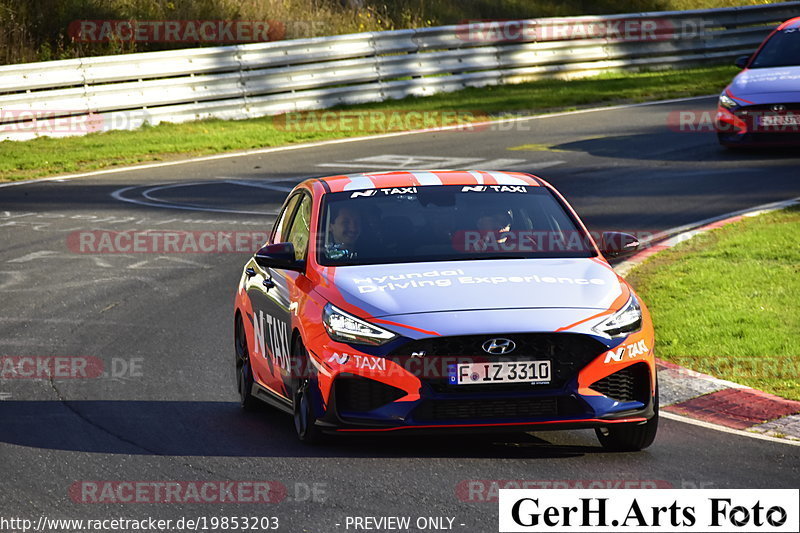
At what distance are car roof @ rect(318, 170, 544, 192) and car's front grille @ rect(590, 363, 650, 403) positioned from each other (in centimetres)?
195

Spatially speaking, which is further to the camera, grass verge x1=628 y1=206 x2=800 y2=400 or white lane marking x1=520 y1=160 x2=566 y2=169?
white lane marking x1=520 y1=160 x2=566 y2=169

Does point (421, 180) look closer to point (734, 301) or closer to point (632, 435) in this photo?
point (632, 435)

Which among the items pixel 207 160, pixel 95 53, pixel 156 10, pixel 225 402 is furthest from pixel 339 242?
pixel 156 10

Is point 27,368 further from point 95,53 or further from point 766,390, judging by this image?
point 95,53

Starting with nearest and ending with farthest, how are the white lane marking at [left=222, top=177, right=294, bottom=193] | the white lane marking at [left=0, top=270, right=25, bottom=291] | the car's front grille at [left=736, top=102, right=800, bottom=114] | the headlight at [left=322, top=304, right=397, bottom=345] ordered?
the headlight at [left=322, top=304, right=397, bottom=345], the white lane marking at [left=0, top=270, right=25, bottom=291], the white lane marking at [left=222, top=177, right=294, bottom=193], the car's front grille at [left=736, top=102, right=800, bottom=114]

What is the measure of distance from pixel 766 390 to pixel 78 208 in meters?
11.3

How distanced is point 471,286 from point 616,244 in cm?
136

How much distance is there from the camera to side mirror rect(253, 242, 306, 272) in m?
8.66

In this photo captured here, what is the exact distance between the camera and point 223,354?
1127 centimetres
